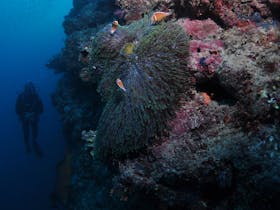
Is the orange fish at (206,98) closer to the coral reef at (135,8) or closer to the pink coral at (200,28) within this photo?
the pink coral at (200,28)

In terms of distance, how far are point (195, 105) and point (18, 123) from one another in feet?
85.2

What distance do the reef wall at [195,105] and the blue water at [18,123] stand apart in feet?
45.7

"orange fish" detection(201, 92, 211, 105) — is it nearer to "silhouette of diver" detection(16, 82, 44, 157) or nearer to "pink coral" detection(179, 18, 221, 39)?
"pink coral" detection(179, 18, 221, 39)

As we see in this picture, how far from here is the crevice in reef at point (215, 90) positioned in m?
3.19

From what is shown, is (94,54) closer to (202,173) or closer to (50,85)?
(202,173)

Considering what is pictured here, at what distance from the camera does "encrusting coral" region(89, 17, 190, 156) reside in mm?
3203

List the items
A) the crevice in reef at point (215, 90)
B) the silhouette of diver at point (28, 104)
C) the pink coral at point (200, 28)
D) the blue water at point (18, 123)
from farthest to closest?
the blue water at point (18, 123) < the silhouette of diver at point (28, 104) < the pink coral at point (200, 28) < the crevice in reef at point (215, 90)

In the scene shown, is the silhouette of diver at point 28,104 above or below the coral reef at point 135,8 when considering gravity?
below

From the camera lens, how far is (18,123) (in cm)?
2636

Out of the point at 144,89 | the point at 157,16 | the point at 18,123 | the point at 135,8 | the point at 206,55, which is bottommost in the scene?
the point at 18,123

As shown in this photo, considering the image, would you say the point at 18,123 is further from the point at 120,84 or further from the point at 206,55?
the point at 206,55

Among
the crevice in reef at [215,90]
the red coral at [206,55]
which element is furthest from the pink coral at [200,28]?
the crevice in reef at [215,90]

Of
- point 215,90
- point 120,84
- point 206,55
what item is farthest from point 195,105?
point 120,84

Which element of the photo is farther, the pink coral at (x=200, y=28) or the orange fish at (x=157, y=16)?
the orange fish at (x=157, y=16)
